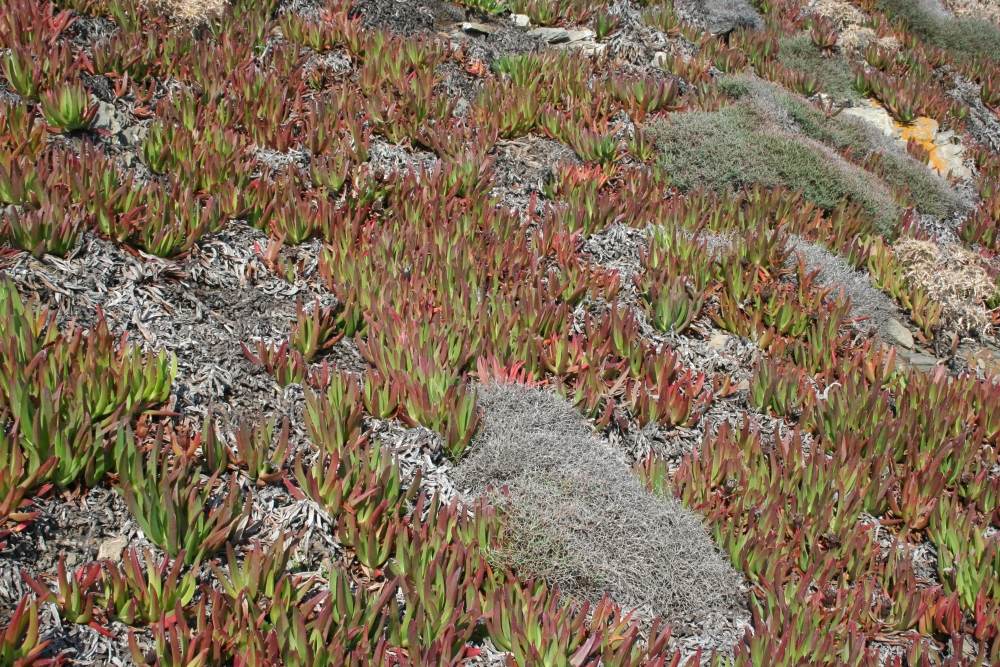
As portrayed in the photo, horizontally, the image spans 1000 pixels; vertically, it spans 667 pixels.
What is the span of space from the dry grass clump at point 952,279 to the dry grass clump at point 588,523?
357cm

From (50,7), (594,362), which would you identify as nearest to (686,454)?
(594,362)

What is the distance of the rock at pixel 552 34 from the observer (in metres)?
9.12

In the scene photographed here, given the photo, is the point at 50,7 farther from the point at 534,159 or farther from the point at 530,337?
the point at 530,337

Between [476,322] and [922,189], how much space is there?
5.63m

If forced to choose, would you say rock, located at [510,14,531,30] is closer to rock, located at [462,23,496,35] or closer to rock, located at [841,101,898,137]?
rock, located at [462,23,496,35]

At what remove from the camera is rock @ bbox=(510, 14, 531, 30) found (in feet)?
30.4

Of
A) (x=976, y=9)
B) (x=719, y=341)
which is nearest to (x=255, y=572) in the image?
(x=719, y=341)

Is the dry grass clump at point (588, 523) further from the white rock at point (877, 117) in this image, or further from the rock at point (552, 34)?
the white rock at point (877, 117)

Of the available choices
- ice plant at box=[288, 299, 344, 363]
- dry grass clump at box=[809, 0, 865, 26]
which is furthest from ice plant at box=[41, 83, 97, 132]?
dry grass clump at box=[809, 0, 865, 26]

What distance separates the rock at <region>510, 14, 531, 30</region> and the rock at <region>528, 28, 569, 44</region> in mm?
135

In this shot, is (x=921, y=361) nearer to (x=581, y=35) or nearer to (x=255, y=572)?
(x=255, y=572)

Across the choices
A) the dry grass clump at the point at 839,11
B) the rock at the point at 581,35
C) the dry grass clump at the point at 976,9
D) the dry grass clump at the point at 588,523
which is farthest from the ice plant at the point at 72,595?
the dry grass clump at the point at 976,9

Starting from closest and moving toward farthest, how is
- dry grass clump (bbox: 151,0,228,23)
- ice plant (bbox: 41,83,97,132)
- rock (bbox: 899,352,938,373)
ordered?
ice plant (bbox: 41,83,97,132), rock (bbox: 899,352,938,373), dry grass clump (bbox: 151,0,228,23)

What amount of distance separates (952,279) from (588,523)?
4273mm
